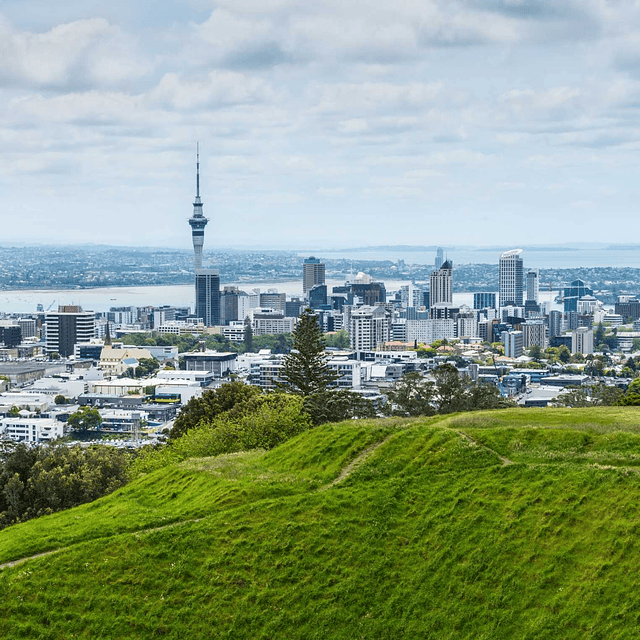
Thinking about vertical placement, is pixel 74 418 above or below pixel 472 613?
below

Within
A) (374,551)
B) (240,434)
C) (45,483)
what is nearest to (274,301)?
(45,483)

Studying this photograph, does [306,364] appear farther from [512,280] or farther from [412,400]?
[512,280]

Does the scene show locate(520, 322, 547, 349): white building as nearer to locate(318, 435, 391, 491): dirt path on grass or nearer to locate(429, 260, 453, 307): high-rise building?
locate(429, 260, 453, 307): high-rise building

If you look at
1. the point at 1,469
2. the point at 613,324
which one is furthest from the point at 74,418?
the point at 613,324

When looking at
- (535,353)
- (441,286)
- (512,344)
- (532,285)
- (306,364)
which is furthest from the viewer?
(532,285)

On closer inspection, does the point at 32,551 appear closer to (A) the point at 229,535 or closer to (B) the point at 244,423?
(A) the point at 229,535

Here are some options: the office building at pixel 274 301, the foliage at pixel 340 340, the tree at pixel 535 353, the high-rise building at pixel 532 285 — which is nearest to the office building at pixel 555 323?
the foliage at pixel 340 340

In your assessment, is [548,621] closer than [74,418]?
Yes
